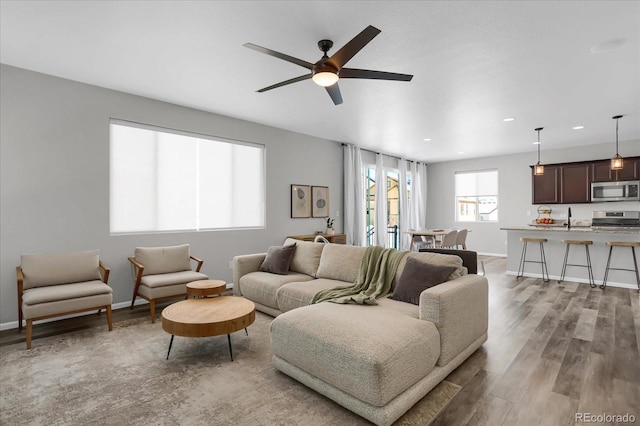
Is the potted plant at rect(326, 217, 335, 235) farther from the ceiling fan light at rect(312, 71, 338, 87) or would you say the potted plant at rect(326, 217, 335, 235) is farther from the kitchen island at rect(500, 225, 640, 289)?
the ceiling fan light at rect(312, 71, 338, 87)

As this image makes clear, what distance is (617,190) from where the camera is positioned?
7133mm

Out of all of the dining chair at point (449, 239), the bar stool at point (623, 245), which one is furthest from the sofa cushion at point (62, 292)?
the bar stool at point (623, 245)

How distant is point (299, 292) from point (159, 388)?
1435 mm

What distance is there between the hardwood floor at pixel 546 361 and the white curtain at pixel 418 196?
16.9ft

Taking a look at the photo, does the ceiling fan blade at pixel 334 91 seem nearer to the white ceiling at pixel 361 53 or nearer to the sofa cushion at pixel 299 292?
the white ceiling at pixel 361 53

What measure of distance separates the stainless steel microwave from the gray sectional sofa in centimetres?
671

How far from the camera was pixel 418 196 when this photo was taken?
9875 millimetres

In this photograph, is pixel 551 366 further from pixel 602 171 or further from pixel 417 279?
pixel 602 171

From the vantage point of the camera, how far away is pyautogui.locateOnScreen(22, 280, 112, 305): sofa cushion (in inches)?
118

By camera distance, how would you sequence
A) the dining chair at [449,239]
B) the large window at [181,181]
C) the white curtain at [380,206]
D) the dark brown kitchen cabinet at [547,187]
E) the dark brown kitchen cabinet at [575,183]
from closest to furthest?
1. the large window at [181,181]
2. the dining chair at [449,239]
3. the dark brown kitchen cabinet at [575,183]
4. the dark brown kitchen cabinet at [547,187]
5. the white curtain at [380,206]

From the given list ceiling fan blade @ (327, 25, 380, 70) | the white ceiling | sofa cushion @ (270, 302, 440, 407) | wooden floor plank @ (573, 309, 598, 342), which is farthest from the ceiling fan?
wooden floor plank @ (573, 309, 598, 342)

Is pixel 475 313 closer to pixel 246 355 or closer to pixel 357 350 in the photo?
pixel 357 350

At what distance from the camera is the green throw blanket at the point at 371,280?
2.97 metres

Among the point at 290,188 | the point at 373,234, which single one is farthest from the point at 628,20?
the point at 373,234
